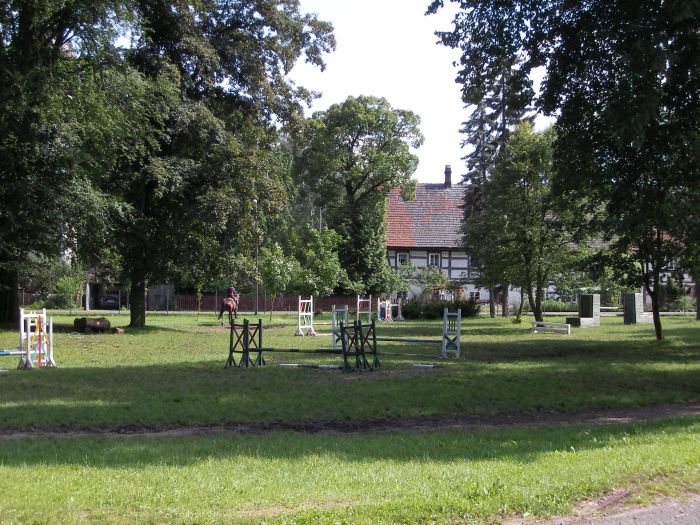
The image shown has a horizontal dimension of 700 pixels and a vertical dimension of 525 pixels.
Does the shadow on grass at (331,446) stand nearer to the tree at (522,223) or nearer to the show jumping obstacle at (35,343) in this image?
the show jumping obstacle at (35,343)

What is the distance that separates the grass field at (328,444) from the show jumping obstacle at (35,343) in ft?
1.69

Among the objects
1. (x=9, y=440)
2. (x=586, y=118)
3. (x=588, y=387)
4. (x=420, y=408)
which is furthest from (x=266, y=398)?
(x=586, y=118)

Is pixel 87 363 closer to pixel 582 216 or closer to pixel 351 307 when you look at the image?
pixel 582 216

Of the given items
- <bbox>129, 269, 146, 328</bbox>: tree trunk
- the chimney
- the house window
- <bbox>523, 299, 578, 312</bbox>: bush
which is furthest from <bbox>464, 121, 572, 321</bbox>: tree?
the chimney

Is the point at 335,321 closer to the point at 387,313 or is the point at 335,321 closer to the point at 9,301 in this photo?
the point at 9,301

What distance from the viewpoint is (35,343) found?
19.3m

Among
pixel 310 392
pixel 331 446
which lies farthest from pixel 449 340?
pixel 331 446

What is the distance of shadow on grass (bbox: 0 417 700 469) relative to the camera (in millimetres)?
8688

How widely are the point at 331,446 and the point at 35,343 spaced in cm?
1257

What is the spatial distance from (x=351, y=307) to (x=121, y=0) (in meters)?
42.0

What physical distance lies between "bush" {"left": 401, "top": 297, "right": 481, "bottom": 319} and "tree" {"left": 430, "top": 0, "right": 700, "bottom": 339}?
30.4 meters

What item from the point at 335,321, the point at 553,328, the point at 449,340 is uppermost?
the point at 335,321

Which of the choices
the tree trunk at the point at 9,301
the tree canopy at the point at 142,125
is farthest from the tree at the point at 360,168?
the tree trunk at the point at 9,301

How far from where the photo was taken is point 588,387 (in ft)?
51.8
